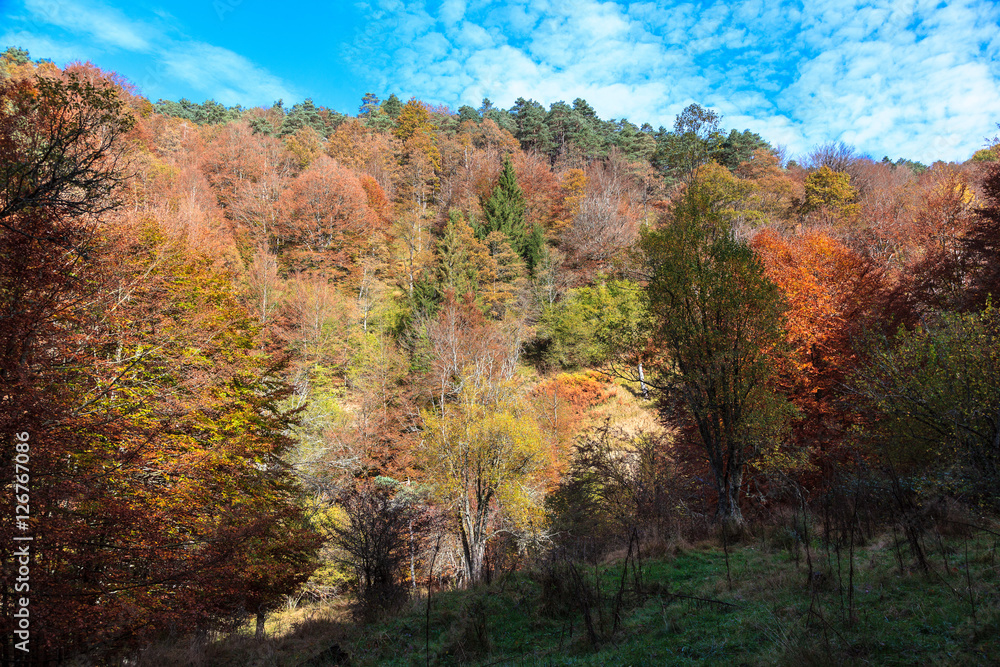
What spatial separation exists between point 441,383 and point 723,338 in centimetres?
1828

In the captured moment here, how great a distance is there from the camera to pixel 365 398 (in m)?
26.3

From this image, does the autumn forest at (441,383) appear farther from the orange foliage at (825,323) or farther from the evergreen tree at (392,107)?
the evergreen tree at (392,107)

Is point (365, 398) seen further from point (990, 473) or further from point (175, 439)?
point (990, 473)

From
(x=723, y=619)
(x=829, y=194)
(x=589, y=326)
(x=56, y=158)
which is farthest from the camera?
(x=829, y=194)

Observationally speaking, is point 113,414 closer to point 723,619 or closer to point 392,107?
point 723,619

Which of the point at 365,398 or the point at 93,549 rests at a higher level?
the point at 365,398

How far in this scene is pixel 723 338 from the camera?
38.4ft

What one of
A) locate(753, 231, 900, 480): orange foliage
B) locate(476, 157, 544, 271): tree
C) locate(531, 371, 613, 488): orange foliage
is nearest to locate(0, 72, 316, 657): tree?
locate(531, 371, 613, 488): orange foliage

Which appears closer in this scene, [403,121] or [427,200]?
[427,200]

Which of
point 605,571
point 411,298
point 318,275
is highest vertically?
point 318,275

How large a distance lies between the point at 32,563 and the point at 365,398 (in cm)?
2022

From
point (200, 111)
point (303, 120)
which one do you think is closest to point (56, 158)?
point (303, 120)

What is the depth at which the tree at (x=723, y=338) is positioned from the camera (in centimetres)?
A: 1158

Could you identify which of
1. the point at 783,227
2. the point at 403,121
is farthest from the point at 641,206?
the point at 403,121
